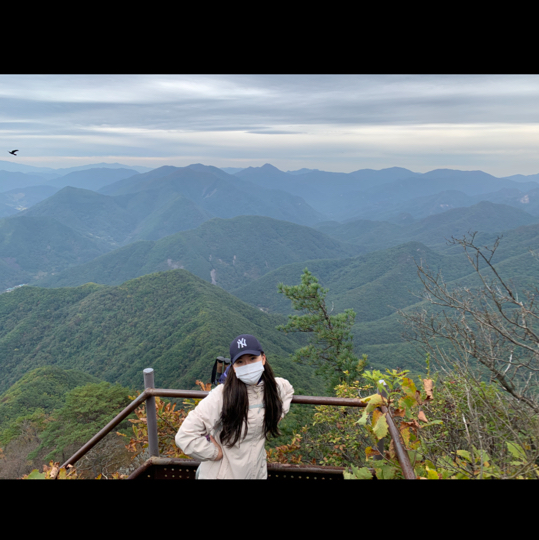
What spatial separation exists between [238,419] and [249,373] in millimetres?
335

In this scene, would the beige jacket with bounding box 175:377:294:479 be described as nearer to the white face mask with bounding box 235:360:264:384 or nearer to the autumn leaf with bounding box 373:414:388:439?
the white face mask with bounding box 235:360:264:384

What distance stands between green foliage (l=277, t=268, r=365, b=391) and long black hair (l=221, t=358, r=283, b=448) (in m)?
14.3

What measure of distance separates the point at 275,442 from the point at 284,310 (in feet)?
407

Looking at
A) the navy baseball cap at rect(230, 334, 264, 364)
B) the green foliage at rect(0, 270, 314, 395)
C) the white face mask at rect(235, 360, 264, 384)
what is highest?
the navy baseball cap at rect(230, 334, 264, 364)

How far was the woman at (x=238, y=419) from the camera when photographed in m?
2.63

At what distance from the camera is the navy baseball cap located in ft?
8.78

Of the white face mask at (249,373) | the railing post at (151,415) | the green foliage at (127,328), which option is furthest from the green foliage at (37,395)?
the white face mask at (249,373)

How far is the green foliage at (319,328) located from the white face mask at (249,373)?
47.1 ft

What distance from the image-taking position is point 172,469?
145 inches

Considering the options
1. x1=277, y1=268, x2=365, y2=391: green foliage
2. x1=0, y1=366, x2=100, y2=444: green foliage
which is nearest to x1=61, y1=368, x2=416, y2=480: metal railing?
x1=277, y1=268, x2=365, y2=391: green foliage

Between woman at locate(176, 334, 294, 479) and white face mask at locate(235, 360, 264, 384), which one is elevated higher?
white face mask at locate(235, 360, 264, 384)

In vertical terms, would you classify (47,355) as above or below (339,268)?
above

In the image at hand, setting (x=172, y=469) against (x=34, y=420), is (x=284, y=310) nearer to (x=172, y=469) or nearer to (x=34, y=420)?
(x=34, y=420)
